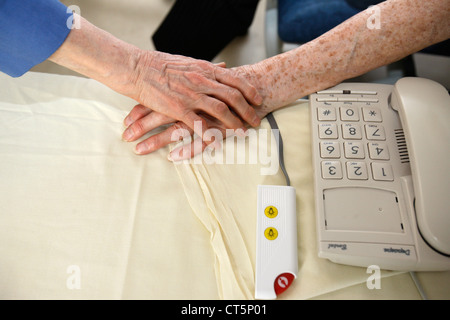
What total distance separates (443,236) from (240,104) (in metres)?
0.41

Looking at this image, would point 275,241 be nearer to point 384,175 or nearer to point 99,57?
point 384,175

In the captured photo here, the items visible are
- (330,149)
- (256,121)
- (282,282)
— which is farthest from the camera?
(256,121)

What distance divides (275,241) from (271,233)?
0.01 metres

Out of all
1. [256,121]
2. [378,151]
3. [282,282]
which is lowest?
[282,282]

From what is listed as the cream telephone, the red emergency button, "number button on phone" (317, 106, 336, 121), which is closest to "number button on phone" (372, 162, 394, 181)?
the cream telephone

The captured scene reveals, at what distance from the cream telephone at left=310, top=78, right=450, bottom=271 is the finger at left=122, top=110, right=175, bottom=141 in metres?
0.30

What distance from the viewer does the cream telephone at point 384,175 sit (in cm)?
49

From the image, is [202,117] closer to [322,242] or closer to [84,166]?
[84,166]

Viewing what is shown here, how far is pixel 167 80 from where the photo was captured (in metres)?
0.71

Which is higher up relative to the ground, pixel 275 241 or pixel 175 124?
pixel 175 124

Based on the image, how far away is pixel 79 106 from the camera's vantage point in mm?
696

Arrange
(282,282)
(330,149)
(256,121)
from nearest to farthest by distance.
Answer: (282,282), (330,149), (256,121)

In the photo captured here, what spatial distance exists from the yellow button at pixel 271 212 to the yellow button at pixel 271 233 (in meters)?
0.02

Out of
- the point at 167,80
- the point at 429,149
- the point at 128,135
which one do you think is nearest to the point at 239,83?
the point at 167,80
